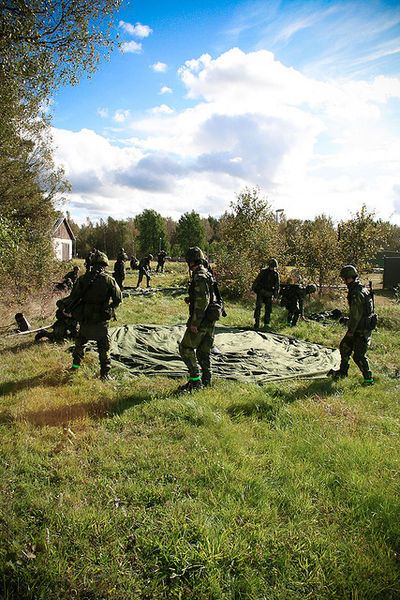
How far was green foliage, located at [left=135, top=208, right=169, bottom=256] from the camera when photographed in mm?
52719

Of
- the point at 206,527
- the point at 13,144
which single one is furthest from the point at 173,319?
the point at 13,144

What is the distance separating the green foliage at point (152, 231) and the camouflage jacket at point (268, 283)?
144ft

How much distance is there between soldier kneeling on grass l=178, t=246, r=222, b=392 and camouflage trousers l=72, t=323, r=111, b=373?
1358 millimetres

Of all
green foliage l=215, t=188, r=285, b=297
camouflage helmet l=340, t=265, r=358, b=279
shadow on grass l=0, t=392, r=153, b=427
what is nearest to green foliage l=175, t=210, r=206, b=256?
green foliage l=215, t=188, r=285, b=297

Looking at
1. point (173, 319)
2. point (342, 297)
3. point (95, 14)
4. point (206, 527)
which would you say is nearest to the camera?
point (206, 527)

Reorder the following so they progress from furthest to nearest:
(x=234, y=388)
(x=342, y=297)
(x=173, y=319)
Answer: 1. (x=342, y=297)
2. (x=173, y=319)
3. (x=234, y=388)

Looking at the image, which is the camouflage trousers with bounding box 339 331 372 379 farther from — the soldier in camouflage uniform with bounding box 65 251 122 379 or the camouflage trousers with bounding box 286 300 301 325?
the camouflage trousers with bounding box 286 300 301 325

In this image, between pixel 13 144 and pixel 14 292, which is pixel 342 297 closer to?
pixel 14 292

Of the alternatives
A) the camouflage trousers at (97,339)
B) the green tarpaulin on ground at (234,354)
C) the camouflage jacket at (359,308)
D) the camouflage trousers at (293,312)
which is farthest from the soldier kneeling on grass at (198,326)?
the camouflage trousers at (293,312)

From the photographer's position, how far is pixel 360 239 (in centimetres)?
1455

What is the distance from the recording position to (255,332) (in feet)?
30.3

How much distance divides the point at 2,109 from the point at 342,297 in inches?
586

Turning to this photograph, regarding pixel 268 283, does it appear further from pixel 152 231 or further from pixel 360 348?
pixel 152 231

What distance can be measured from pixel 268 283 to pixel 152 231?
45.9m
